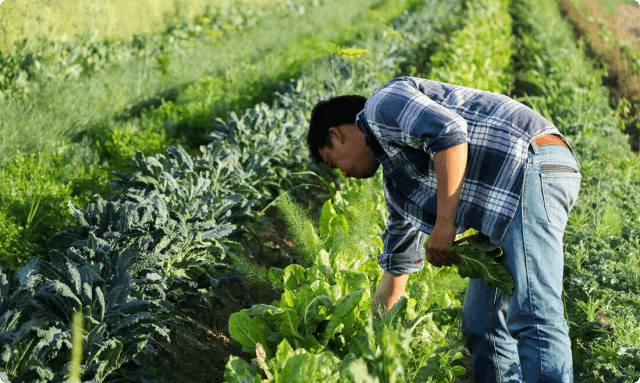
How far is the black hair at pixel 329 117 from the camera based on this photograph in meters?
2.44

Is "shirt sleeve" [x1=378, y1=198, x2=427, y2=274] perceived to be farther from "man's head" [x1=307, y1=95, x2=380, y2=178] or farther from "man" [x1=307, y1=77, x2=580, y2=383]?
"man's head" [x1=307, y1=95, x2=380, y2=178]

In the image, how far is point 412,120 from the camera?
2100 mm

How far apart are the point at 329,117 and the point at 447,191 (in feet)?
2.13

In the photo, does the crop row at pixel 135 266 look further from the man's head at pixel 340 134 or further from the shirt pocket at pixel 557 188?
the shirt pocket at pixel 557 188

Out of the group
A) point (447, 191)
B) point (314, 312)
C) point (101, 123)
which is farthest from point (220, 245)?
point (101, 123)

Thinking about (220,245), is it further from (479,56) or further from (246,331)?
(479,56)

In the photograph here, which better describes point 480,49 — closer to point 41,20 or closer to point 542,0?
point 41,20

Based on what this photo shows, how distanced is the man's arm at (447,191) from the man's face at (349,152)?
18.1 inches

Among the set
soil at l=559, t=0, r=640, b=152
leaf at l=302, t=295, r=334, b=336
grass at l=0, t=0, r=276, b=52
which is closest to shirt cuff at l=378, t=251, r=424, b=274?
leaf at l=302, t=295, r=334, b=336

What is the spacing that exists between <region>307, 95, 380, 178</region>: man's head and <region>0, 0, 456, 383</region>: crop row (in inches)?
40.8

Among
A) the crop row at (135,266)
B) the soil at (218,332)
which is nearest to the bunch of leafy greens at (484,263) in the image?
the soil at (218,332)

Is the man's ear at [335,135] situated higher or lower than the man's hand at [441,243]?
higher

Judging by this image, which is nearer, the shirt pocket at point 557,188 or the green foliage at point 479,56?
the shirt pocket at point 557,188

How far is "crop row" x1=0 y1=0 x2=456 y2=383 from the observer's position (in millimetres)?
2189
